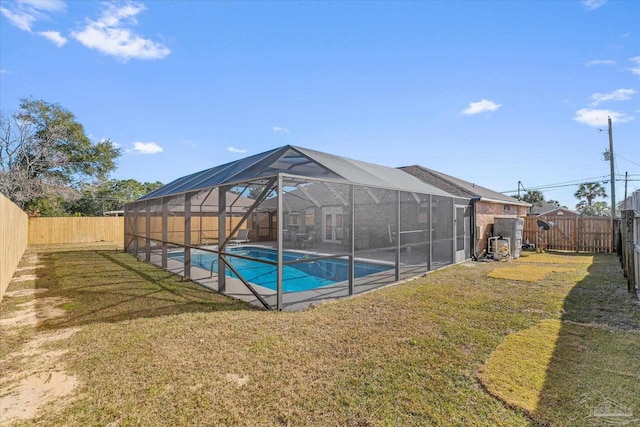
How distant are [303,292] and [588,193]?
138 feet

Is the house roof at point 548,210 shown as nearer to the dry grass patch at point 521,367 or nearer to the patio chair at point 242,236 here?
the patio chair at point 242,236

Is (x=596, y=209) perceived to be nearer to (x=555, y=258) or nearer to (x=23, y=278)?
(x=555, y=258)

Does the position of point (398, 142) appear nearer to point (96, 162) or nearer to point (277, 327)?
point (277, 327)

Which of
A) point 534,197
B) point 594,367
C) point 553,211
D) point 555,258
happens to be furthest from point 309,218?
point 534,197

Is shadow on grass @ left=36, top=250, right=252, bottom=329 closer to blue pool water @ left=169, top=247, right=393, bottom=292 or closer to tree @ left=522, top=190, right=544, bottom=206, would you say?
→ blue pool water @ left=169, top=247, right=393, bottom=292

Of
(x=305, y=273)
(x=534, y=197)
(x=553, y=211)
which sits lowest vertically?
(x=305, y=273)

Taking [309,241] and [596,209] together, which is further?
[596,209]

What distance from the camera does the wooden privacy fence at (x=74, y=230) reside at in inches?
598

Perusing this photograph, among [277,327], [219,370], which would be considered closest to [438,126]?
[277,327]

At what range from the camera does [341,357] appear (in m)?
3.07

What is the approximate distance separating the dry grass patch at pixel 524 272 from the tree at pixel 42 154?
70.0ft

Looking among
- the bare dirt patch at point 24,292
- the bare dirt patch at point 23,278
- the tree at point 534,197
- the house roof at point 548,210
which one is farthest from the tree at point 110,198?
the tree at point 534,197

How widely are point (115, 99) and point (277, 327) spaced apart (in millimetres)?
11564

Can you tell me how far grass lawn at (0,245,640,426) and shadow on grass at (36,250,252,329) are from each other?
2.1 inches
